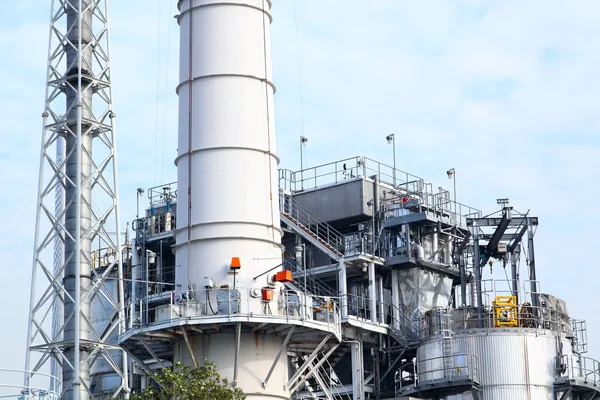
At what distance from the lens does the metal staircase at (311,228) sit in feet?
214

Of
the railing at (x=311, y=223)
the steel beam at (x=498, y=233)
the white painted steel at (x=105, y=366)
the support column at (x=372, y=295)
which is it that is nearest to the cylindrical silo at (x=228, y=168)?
the support column at (x=372, y=295)

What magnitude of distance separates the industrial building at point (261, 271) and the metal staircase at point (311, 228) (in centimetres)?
13

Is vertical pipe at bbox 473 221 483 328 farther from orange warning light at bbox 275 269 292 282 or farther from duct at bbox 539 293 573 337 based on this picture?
orange warning light at bbox 275 269 292 282

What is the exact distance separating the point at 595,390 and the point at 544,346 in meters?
3.83

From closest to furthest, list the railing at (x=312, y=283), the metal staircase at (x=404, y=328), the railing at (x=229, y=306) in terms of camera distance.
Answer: the railing at (x=229, y=306) → the metal staircase at (x=404, y=328) → the railing at (x=312, y=283)

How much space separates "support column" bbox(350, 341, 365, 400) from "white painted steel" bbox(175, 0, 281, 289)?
1341cm

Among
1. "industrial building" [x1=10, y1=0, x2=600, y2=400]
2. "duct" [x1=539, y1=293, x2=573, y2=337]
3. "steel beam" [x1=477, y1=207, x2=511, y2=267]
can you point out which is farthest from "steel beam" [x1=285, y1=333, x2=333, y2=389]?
"steel beam" [x1=477, y1=207, x2=511, y2=267]

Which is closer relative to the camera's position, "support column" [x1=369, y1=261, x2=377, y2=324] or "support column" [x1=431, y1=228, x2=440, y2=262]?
"support column" [x1=369, y1=261, x2=377, y2=324]

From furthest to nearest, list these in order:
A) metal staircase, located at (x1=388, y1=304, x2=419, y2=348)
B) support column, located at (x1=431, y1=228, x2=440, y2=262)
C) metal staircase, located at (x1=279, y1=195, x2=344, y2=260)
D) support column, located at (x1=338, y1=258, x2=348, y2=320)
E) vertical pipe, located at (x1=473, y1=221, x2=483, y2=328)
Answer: support column, located at (x1=431, y1=228, x2=440, y2=262), metal staircase, located at (x1=279, y1=195, x2=344, y2=260), metal staircase, located at (x1=388, y1=304, x2=419, y2=348), support column, located at (x1=338, y1=258, x2=348, y2=320), vertical pipe, located at (x1=473, y1=221, x2=483, y2=328)

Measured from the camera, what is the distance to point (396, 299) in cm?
6625

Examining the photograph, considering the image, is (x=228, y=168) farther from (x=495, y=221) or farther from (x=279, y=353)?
(x=495, y=221)

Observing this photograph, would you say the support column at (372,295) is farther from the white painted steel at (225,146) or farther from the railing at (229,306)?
the railing at (229,306)

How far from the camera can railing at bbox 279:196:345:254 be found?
67.9m

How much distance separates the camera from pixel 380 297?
66.1m
